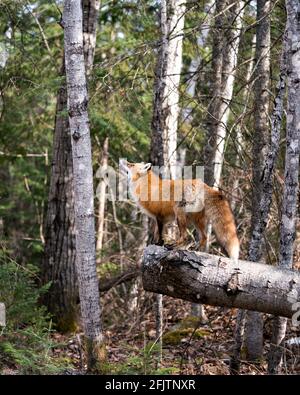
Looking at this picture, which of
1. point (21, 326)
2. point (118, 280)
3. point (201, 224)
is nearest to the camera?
point (201, 224)

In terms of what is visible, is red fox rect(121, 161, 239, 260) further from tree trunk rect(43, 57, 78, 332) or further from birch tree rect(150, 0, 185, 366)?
tree trunk rect(43, 57, 78, 332)

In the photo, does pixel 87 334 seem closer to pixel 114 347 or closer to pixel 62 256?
pixel 114 347

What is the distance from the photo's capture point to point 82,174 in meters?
7.04

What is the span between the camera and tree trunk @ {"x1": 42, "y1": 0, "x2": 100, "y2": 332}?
425 inches

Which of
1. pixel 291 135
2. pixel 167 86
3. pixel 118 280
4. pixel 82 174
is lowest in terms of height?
pixel 118 280

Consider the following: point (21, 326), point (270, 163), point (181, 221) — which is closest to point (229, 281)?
point (181, 221)

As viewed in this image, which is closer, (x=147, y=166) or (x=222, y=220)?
(x=222, y=220)

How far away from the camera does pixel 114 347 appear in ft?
31.4

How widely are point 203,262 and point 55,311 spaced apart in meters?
5.92

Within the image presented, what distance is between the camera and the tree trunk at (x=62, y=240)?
10.8 meters

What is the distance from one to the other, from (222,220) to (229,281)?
1033 mm

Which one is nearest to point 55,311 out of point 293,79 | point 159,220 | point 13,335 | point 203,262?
point 13,335

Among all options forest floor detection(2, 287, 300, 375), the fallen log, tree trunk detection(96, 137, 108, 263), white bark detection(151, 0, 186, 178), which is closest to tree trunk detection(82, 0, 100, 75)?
white bark detection(151, 0, 186, 178)
